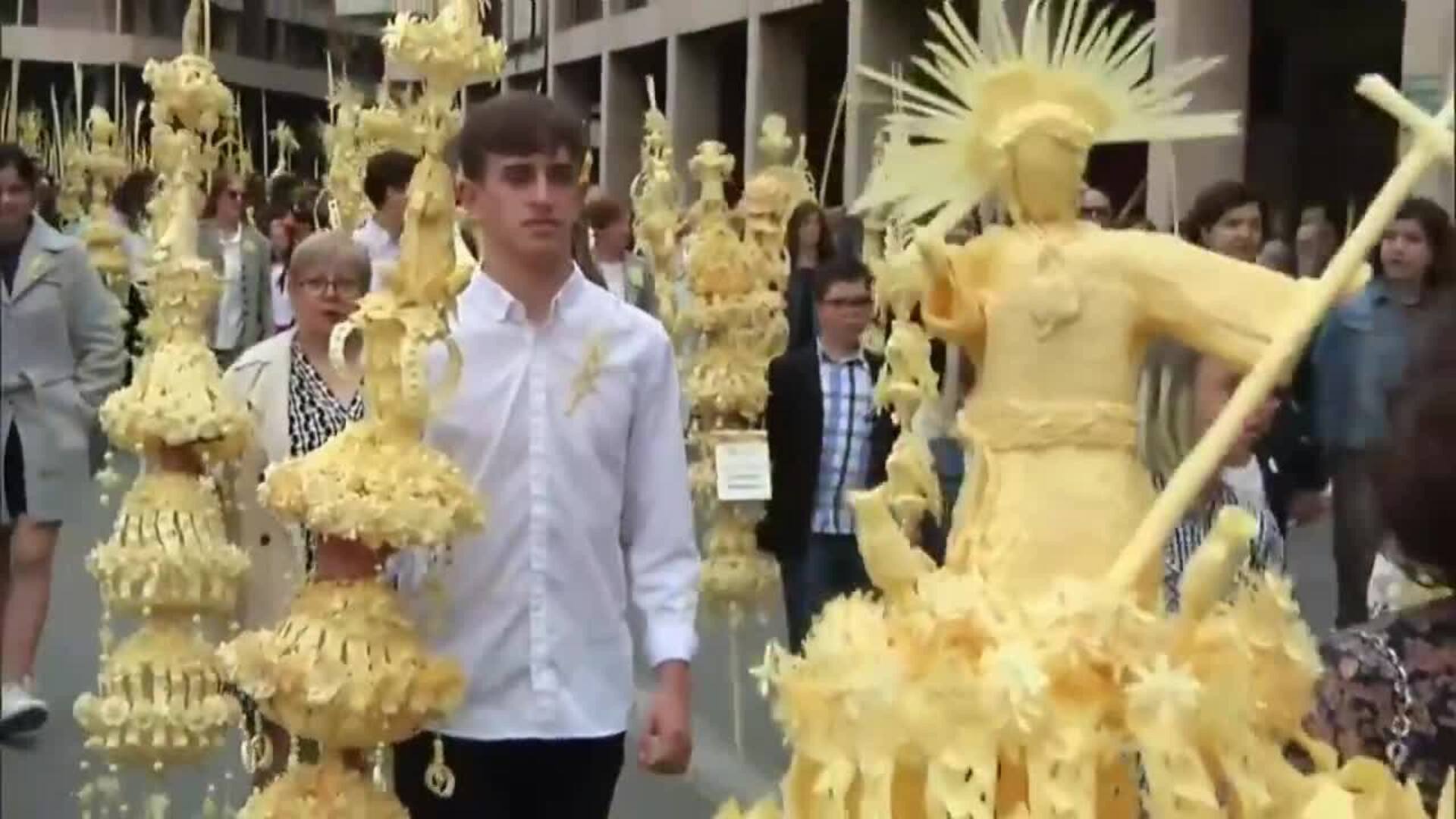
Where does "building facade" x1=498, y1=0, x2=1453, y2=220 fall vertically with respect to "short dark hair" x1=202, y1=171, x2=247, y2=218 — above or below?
above

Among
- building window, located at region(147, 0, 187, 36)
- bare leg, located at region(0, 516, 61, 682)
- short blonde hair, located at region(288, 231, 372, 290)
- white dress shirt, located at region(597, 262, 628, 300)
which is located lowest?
bare leg, located at region(0, 516, 61, 682)

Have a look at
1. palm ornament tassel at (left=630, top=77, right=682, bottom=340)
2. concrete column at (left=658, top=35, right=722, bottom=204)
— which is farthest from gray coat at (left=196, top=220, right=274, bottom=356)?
concrete column at (left=658, top=35, right=722, bottom=204)

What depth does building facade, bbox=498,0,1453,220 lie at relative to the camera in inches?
506

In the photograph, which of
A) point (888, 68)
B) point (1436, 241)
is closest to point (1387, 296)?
point (1436, 241)

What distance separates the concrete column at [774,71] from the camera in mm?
24109

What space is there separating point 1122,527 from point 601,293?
86 cm

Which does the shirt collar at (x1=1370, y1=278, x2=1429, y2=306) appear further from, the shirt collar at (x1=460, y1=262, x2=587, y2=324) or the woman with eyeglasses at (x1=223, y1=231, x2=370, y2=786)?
the shirt collar at (x1=460, y1=262, x2=587, y2=324)

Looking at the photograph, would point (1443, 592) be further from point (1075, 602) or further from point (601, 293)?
point (601, 293)

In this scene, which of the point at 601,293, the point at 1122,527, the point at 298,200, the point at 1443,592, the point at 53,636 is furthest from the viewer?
the point at 298,200

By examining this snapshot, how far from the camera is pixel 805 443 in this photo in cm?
647

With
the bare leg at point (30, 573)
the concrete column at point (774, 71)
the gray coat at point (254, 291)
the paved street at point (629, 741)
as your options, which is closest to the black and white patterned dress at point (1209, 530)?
the paved street at point (629, 741)

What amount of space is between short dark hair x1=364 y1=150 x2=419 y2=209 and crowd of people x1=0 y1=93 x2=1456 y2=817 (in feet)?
0.03

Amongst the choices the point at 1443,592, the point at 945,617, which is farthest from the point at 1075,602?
the point at 1443,592

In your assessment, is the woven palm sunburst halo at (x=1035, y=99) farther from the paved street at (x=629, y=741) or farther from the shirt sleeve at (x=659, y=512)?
the paved street at (x=629, y=741)
